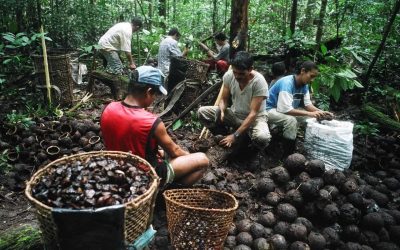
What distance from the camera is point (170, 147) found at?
11.0 feet

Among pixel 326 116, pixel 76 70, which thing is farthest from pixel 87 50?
pixel 326 116

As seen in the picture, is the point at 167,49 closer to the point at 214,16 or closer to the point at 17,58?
the point at 17,58

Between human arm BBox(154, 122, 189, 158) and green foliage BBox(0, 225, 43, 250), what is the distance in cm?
149

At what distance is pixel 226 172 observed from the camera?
4770mm

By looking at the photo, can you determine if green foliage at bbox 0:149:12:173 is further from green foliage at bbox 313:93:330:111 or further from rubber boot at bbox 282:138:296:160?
green foliage at bbox 313:93:330:111

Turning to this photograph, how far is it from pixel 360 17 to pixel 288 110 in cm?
485

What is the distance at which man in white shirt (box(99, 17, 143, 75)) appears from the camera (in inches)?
320

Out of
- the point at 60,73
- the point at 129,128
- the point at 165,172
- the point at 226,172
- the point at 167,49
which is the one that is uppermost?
the point at 167,49

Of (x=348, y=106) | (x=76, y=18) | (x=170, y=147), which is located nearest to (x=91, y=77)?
(x=76, y=18)

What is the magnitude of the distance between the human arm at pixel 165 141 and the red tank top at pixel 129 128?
0.15 feet

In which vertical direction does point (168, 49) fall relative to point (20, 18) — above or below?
below

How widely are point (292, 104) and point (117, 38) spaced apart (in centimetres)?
481

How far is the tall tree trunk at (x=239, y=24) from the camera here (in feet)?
19.7

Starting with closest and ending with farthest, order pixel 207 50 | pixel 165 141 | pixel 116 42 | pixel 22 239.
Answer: pixel 22 239, pixel 165 141, pixel 116 42, pixel 207 50
